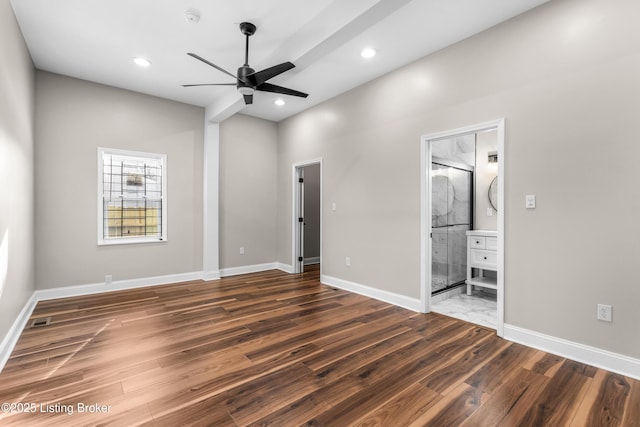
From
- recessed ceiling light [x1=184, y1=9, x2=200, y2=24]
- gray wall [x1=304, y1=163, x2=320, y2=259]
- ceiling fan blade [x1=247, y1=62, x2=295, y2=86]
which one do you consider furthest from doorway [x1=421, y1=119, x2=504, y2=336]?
gray wall [x1=304, y1=163, x2=320, y2=259]

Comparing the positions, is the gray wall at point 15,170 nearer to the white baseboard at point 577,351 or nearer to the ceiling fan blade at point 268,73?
the ceiling fan blade at point 268,73

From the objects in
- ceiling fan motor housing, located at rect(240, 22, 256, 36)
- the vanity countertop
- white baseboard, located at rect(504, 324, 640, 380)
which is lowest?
white baseboard, located at rect(504, 324, 640, 380)

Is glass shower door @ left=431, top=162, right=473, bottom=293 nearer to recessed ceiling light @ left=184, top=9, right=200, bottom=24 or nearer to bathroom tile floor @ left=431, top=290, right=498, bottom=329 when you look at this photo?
bathroom tile floor @ left=431, top=290, right=498, bottom=329

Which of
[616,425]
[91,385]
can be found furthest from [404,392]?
[91,385]

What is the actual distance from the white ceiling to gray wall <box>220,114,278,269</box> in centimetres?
154

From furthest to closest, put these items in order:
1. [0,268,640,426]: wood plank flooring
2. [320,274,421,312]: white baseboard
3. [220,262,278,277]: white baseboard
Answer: [220,262,278,277]: white baseboard
[320,274,421,312]: white baseboard
[0,268,640,426]: wood plank flooring

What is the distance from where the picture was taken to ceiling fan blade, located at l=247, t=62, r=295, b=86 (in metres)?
3.08

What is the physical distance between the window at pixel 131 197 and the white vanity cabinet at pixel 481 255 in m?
4.84

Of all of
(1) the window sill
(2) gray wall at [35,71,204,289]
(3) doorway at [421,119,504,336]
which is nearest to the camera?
(3) doorway at [421,119,504,336]

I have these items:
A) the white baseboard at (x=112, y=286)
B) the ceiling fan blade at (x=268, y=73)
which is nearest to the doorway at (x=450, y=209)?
the ceiling fan blade at (x=268, y=73)

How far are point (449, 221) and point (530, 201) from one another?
166cm

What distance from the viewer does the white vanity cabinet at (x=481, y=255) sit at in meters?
4.22

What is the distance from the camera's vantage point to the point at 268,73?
3172 mm

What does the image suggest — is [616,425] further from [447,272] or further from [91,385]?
[91,385]
